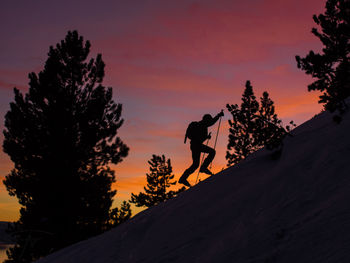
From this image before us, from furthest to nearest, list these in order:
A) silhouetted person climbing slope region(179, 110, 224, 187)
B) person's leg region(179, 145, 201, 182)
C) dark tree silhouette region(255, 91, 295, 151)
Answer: person's leg region(179, 145, 201, 182)
silhouetted person climbing slope region(179, 110, 224, 187)
dark tree silhouette region(255, 91, 295, 151)

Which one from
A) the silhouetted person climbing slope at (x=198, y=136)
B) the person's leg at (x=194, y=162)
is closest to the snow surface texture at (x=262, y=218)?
the silhouetted person climbing slope at (x=198, y=136)

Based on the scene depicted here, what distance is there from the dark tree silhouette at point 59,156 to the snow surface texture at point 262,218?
11045 millimetres

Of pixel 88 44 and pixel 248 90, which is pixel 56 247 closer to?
pixel 88 44

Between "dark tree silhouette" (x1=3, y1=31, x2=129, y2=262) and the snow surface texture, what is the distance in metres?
11.0

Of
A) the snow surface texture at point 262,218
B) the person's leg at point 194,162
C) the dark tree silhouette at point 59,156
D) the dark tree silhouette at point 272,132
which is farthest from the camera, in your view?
the dark tree silhouette at point 59,156

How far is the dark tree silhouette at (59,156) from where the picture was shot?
15.5 meters

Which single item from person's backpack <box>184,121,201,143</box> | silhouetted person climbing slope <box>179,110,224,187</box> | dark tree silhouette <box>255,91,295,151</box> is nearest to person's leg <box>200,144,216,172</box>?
silhouetted person climbing slope <box>179,110,224,187</box>

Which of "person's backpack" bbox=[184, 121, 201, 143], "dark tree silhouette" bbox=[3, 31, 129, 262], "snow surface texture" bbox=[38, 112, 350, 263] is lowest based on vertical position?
"snow surface texture" bbox=[38, 112, 350, 263]

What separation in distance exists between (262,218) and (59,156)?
46.4 ft

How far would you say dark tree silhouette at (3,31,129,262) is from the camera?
1550 centimetres

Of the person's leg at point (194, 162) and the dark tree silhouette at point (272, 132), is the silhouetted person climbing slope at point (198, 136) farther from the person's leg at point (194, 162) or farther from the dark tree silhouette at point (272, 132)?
the dark tree silhouette at point (272, 132)

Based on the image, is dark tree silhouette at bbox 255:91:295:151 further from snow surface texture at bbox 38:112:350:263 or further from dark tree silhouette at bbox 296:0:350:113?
dark tree silhouette at bbox 296:0:350:113

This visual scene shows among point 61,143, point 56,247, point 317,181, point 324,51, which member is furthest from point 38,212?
point 324,51

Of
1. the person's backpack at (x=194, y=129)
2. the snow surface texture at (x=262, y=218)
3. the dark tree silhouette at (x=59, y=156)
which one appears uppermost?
the dark tree silhouette at (x=59, y=156)
